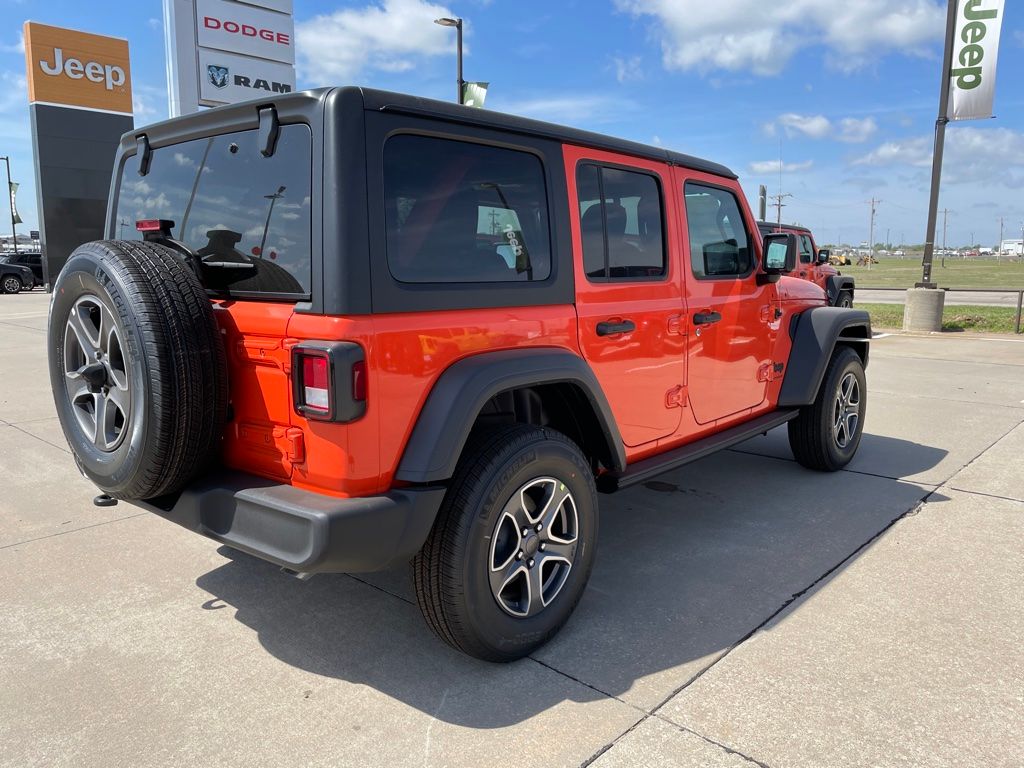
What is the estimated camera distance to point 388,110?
2.46 metres

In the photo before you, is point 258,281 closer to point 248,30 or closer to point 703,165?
point 703,165

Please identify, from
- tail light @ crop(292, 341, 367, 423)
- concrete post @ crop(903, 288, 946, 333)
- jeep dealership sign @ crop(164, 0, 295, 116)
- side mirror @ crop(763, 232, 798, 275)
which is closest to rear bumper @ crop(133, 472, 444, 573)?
tail light @ crop(292, 341, 367, 423)

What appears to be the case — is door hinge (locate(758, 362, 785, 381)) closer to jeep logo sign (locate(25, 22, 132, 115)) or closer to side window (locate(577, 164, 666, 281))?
side window (locate(577, 164, 666, 281))

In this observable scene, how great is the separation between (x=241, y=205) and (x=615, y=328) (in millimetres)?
1577

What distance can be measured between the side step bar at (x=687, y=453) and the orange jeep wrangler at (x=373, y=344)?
41 mm

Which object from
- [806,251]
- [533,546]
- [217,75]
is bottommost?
[533,546]

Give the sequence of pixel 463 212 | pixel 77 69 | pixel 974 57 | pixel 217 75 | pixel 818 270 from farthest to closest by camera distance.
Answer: pixel 77 69 → pixel 818 270 → pixel 974 57 → pixel 217 75 → pixel 463 212

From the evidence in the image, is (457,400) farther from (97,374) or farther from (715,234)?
(715,234)

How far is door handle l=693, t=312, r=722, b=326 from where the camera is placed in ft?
12.5

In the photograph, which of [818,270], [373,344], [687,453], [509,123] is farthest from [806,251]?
[373,344]

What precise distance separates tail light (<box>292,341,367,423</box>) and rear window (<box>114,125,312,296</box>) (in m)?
0.22

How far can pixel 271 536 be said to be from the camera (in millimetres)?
2430

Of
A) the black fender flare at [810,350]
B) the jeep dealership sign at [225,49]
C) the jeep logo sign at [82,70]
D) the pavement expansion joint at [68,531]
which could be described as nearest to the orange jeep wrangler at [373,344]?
the pavement expansion joint at [68,531]

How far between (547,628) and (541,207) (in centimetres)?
165
